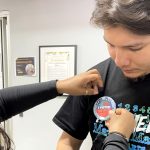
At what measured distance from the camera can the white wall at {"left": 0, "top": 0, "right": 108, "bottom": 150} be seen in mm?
2014

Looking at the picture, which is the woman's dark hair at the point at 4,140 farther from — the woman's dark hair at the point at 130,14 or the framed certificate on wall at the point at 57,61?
the framed certificate on wall at the point at 57,61

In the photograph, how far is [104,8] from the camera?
2.80 feet

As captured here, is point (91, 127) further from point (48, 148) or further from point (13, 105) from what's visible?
point (48, 148)

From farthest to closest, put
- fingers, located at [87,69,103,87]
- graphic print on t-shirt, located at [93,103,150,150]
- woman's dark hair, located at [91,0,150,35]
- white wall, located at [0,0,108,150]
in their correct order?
white wall, located at [0,0,108,150], fingers, located at [87,69,103,87], graphic print on t-shirt, located at [93,103,150,150], woman's dark hair, located at [91,0,150,35]

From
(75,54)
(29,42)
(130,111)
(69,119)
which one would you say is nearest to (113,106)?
(130,111)

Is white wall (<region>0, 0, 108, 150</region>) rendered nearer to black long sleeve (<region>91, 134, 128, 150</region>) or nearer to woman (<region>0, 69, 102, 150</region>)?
woman (<region>0, 69, 102, 150</region>)

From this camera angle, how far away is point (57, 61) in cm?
217

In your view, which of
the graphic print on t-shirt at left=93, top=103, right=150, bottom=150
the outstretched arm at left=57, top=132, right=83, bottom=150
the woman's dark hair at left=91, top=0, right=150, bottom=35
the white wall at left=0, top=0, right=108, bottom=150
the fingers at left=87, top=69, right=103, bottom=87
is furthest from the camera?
the white wall at left=0, top=0, right=108, bottom=150

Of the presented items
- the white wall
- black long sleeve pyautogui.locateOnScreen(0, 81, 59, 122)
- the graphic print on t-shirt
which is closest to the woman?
black long sleeve pyautogui.locateOnScreen(0, 81, 59, 122)

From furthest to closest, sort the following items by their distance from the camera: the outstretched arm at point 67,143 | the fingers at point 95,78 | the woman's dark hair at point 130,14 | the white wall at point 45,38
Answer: the white wall at point 45,38 → the outstretched arm at point 67,143 → the fingers at point 95,78 → the woman's dark hair at point 130,14

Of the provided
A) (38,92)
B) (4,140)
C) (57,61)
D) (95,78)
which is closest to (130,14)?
(95,78)

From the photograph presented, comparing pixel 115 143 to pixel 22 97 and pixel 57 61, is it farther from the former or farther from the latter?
pixel 57 61

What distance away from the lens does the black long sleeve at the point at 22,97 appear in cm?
101

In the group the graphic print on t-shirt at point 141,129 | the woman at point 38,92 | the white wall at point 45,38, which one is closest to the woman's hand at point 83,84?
the woman at point 38,92
